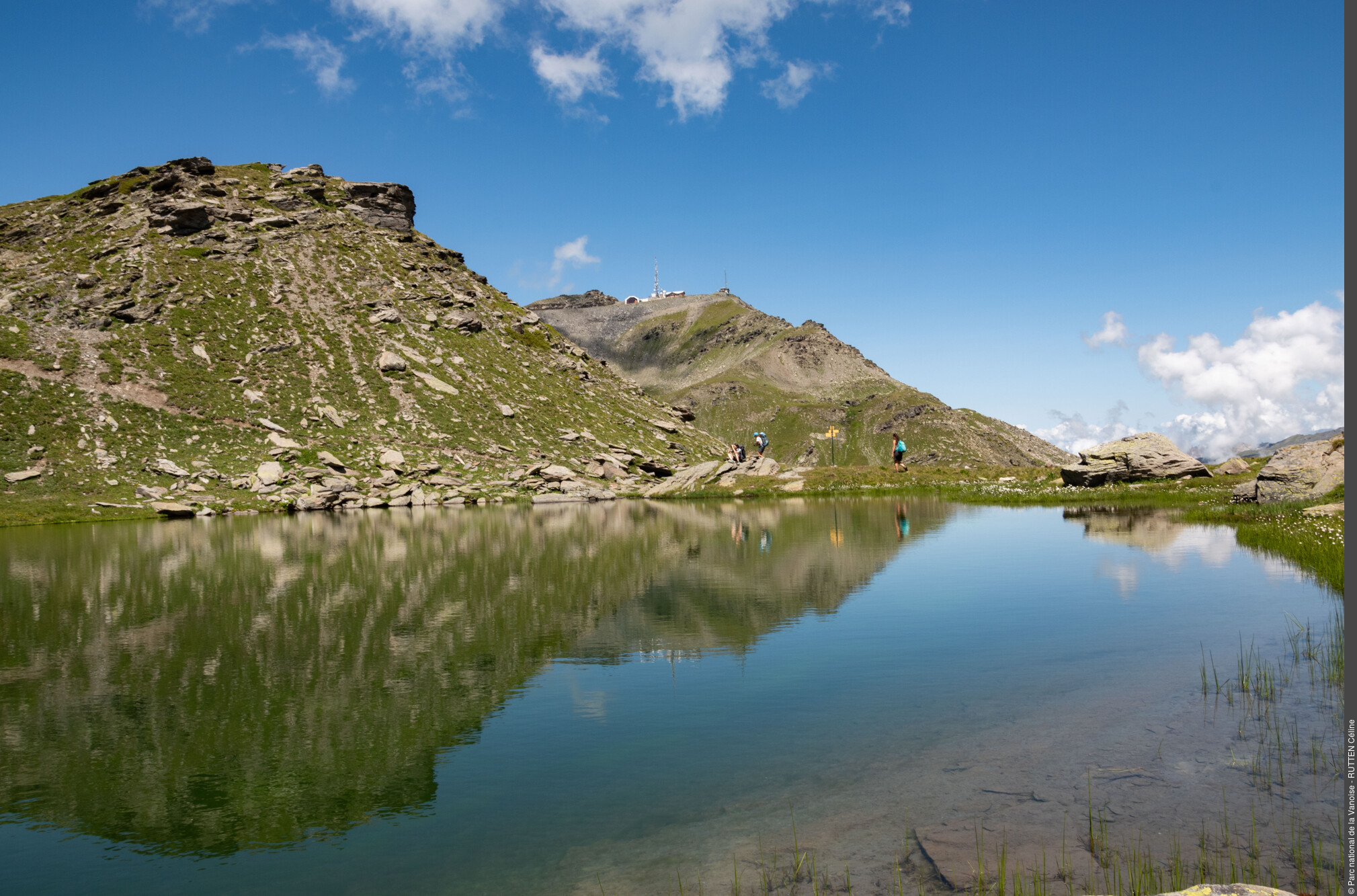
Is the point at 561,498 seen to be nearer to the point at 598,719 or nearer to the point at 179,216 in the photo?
the point at 598,719

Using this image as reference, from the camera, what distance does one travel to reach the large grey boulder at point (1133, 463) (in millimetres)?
58406

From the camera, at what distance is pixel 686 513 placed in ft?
193

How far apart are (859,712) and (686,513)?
46846 mm

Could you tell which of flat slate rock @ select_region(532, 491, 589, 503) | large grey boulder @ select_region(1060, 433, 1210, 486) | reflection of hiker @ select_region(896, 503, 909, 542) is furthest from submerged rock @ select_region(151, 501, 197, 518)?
large grey boulder @ select_region(1060, 433, 1210, 486)

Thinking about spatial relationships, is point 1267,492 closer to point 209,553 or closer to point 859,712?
point 859,712

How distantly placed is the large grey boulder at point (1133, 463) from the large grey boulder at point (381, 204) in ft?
406

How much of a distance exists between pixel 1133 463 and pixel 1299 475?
2124 centimetres

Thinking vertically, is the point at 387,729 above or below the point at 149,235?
below

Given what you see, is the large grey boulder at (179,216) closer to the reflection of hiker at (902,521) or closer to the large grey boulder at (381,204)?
the large grey boulder at (381,204)

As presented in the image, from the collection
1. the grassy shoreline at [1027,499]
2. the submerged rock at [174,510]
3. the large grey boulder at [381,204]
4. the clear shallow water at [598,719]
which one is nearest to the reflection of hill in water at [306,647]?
the clear shallow water at [598,719]

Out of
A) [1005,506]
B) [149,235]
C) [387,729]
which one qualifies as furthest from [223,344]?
[387,729]

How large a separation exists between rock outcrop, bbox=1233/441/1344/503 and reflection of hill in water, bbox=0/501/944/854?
2022 centimetres

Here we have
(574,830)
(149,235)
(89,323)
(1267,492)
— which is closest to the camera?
(574,830)

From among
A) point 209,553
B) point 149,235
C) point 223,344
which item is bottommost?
point 209,553
